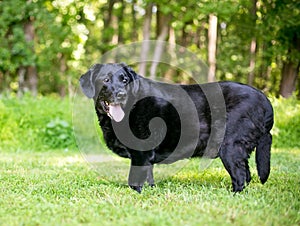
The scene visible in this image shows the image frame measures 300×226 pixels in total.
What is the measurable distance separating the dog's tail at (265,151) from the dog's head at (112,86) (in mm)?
1363

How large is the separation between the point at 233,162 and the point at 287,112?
587 cm

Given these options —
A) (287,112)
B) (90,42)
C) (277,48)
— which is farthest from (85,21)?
(287,112)

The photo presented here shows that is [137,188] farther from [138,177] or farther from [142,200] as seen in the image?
[142,200]

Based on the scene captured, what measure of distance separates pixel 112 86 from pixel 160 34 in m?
12.3

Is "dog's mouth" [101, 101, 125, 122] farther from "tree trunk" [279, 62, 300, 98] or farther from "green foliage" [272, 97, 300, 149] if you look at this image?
"tree trunk" [279, 62, 300, 98]

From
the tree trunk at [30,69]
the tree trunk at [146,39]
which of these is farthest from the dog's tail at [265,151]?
the tree trunk at [30,69]

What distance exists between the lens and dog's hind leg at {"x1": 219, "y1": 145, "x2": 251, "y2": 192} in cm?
421

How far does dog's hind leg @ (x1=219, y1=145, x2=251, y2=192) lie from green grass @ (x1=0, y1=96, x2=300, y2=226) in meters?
0.10

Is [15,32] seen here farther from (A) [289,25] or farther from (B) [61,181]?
(B) [61,181]

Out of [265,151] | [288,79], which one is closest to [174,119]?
[265,151]

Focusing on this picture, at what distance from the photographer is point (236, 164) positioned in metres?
4.24

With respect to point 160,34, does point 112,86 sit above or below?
below

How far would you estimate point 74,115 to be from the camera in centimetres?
975

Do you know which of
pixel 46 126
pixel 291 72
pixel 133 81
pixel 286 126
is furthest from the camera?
pixel 291 72
